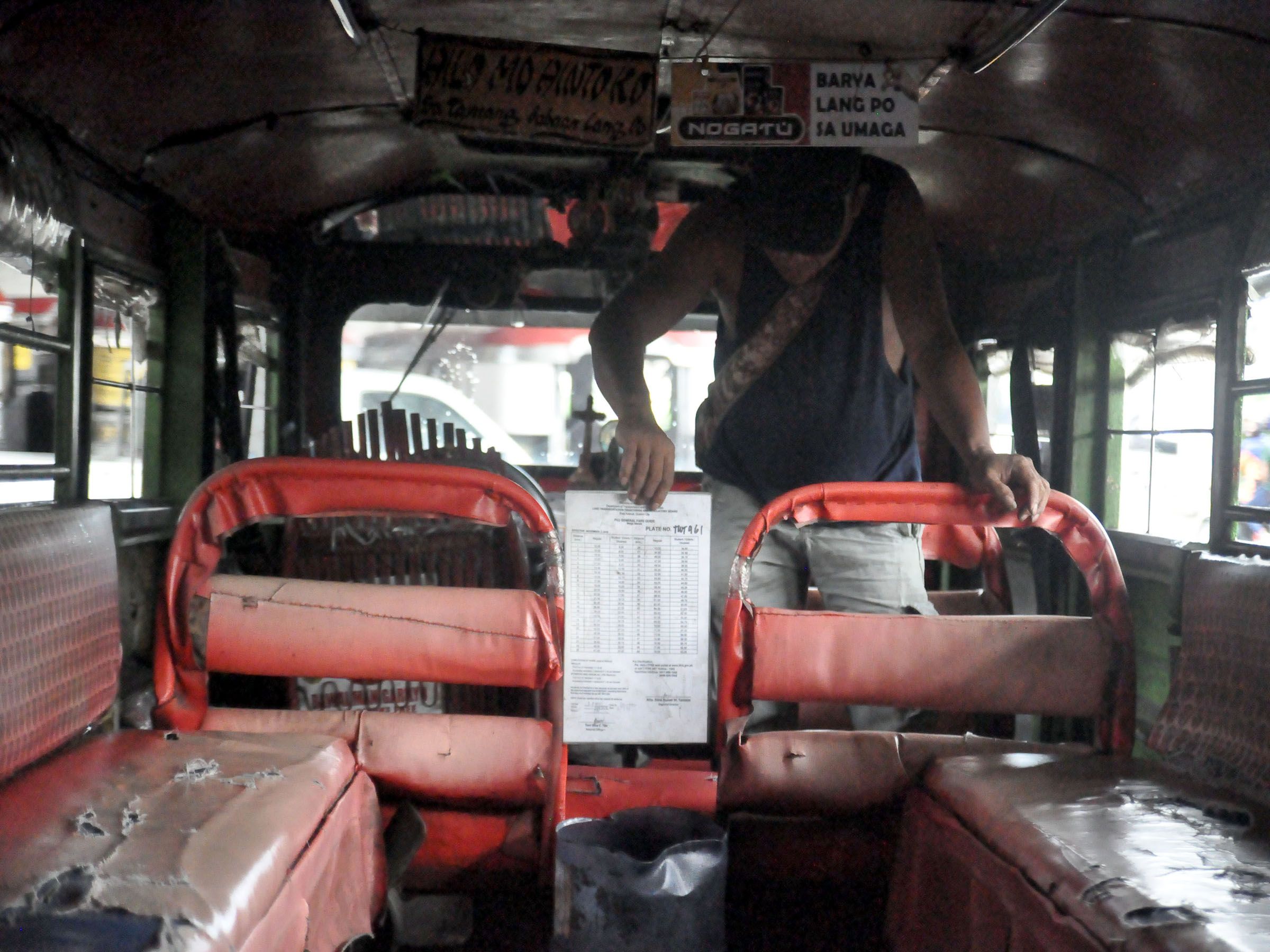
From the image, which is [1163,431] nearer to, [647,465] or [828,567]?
[828,567]

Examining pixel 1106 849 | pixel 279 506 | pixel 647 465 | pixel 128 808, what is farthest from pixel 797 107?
pixel 128 808

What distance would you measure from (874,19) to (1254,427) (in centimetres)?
141

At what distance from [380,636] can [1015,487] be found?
1254 mm

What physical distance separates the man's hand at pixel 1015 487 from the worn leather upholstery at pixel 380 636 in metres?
0.91

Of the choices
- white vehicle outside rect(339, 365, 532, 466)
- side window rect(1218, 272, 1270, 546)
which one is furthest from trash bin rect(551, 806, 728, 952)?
white vehicle outside rect(339, 365, 532, 466)

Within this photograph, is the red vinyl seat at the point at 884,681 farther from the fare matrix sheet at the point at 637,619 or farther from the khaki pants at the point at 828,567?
the khaki pants at the point at 828,567

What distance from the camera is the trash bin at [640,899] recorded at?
60.9 inches

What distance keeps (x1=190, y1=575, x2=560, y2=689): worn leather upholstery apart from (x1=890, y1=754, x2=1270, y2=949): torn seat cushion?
77cm

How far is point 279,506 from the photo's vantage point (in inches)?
76.3

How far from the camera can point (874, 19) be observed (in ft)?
7.59

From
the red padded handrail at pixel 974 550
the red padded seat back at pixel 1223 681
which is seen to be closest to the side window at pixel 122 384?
the red padded handrail at pixel 974 550

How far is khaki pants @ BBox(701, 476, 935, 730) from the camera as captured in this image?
7.17ft

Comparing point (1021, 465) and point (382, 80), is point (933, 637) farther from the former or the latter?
point (382, 80)

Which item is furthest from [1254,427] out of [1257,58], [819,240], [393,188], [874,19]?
[393,188]
